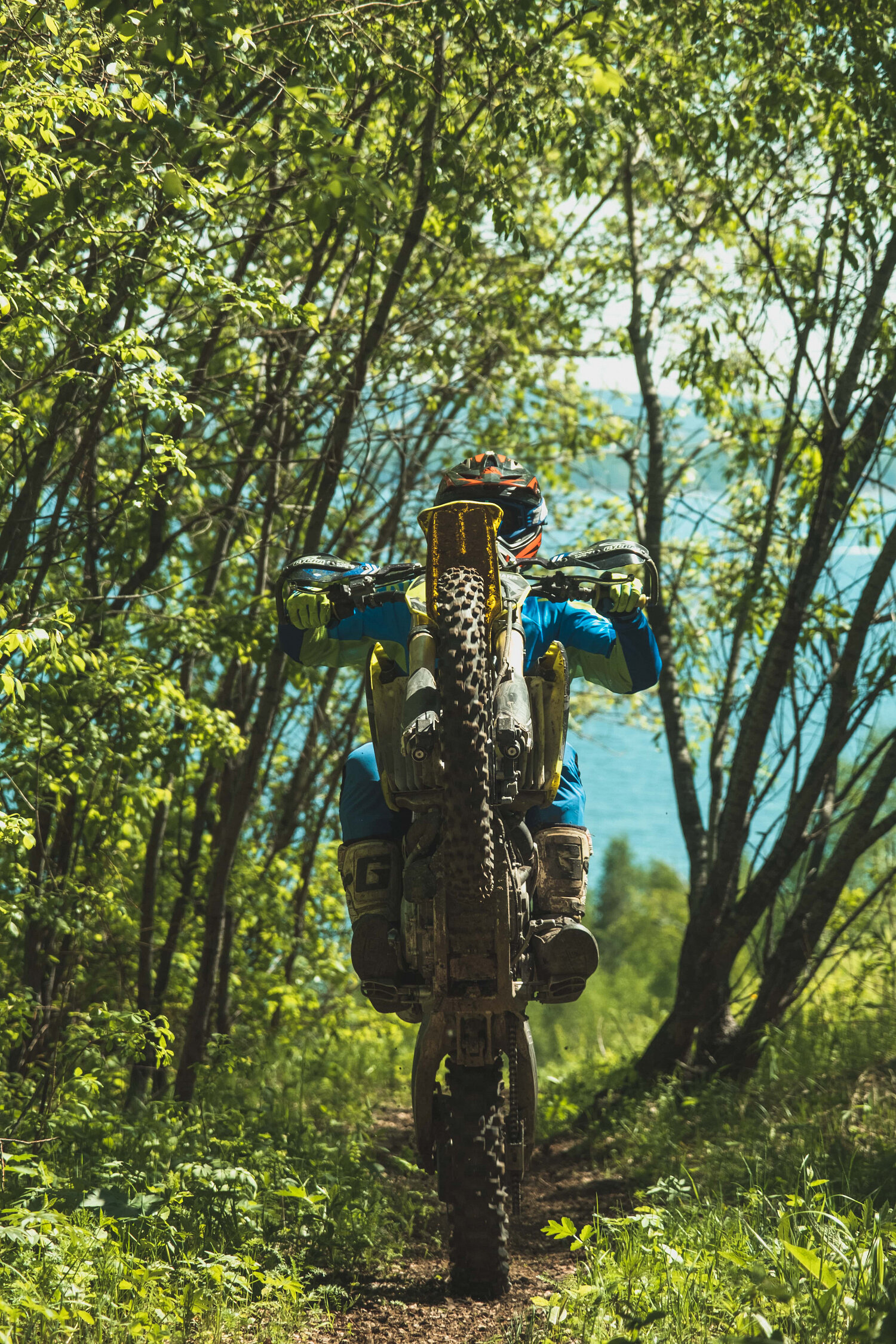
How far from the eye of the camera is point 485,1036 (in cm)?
332

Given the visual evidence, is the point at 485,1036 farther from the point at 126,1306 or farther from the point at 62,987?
the point at 62,987

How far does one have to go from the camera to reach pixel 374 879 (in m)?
3.50

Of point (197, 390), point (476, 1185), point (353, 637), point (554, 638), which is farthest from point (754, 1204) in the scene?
point (197, 390)

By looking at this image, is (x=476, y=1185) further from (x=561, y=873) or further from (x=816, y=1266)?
(x=816, y=1266)

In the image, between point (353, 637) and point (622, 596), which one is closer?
point (622, 596)

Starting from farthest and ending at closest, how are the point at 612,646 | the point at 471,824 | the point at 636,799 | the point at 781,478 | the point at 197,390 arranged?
the point at 636,799 < the point at 781,478 < the point at 197,390 < the point at 612,646 < the point at 471,824

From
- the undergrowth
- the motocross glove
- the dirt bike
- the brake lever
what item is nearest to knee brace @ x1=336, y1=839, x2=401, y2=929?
the dirt bike

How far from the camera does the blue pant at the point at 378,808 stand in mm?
3615

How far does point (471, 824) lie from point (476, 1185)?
1.15 meters

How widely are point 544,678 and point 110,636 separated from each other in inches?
107

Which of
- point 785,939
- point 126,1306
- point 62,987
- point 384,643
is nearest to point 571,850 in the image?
point 384,643

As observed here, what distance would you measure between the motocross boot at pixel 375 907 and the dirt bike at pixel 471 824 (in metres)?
0.02

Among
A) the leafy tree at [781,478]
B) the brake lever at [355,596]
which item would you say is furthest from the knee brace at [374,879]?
the leafy tree at [781,478]

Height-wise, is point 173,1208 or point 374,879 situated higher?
point 374,879
